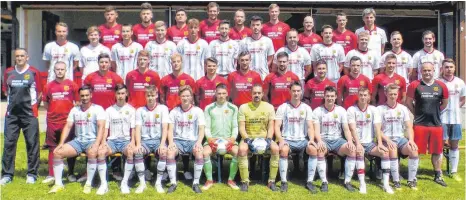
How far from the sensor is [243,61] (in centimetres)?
807

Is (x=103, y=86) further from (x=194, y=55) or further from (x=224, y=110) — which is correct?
(x=224, y=110)

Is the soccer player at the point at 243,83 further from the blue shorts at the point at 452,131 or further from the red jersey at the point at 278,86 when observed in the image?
the blue shorts at the point at 452,131

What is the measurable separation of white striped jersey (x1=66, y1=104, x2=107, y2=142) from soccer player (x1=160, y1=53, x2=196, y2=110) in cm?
103

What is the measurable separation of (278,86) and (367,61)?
1.67 metres

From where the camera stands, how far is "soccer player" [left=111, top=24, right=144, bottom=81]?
28.3 feet

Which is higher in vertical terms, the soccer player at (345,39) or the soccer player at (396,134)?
the soccer player at (345,39)

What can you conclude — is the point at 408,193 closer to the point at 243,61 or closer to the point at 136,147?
the point at 243,61

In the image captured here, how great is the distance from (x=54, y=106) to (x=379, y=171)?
509 cm

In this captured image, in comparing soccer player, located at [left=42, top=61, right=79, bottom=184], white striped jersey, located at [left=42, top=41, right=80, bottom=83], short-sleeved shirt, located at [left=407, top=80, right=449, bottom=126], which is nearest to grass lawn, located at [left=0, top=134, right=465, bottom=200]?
soccer player, located at [left=42, top=61, right=79, bottom=184]

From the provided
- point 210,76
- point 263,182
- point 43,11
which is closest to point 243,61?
point 210,76

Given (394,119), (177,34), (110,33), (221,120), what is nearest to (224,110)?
(221,120)

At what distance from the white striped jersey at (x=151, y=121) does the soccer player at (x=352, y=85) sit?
2.77 m

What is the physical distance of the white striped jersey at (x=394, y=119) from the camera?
781 centimetres

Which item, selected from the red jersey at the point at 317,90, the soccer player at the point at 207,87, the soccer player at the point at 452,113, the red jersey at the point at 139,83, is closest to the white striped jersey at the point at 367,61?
the red jersey at the point at 317,90
